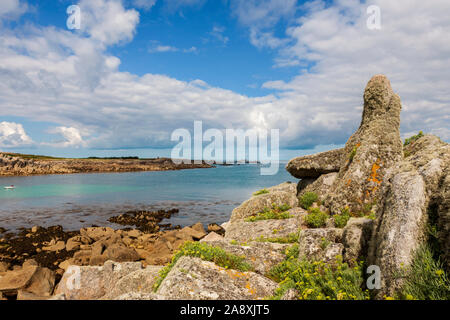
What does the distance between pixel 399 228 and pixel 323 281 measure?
2272 mm

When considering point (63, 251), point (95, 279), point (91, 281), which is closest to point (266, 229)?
point (95, 279)

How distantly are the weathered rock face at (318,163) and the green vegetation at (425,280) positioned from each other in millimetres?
13027

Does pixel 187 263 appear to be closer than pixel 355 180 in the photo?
Yes

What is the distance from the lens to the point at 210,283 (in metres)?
7.11

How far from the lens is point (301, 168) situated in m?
18.7

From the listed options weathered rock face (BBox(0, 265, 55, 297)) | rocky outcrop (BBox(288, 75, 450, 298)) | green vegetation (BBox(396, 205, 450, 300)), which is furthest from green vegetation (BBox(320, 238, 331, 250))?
weathered rock face (BBox(0, 265, 55, 297))

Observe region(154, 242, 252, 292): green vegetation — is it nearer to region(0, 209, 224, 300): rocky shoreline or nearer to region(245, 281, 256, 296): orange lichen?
region(245, 281, 256, 296): orange lichen

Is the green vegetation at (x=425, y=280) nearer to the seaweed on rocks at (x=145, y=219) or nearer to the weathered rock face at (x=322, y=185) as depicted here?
the weathered rock face at (x=322, y=185)

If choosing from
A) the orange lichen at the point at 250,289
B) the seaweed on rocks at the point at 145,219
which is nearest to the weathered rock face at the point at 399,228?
the orange lichen at the point at 250,289

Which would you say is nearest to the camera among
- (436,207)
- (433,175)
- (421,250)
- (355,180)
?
(421,250)

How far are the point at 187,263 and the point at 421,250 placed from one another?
5546 millimetres
